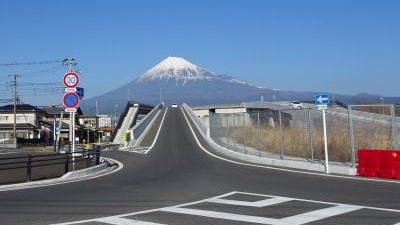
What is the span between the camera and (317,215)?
10.5 meters

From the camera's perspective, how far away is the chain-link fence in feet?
70.2

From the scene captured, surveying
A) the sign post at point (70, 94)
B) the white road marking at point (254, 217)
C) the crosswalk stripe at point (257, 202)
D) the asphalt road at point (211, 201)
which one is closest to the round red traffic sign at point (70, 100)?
the sign post at point (70, 94)

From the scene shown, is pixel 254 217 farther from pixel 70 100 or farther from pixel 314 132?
pixel 314 132

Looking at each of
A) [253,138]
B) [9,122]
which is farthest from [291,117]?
[9,122]

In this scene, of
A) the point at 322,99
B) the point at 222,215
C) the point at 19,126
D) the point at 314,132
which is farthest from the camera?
the point at 19,126

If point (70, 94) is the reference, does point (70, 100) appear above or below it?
below

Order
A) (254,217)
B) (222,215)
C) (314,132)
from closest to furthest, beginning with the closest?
1. (254,217)
2. (222,215)
3. (314,132)

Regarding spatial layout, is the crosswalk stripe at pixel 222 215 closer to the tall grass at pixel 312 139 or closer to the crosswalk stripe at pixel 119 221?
the crosswalk stripe at pixel 119 221

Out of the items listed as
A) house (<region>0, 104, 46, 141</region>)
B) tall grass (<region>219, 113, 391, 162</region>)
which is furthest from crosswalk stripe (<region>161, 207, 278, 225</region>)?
house (<region>0, 104, 46, 141</region>)

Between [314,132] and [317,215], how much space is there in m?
17.1

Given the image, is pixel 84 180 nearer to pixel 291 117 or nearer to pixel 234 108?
pixel 291 117

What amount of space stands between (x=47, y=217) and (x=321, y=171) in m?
12.2

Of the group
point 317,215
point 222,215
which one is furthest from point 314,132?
point 222,215

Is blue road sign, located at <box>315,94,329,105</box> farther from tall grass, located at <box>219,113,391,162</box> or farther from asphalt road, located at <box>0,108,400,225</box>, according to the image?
asphalt road, located at <box>0,108,400,225</box>
